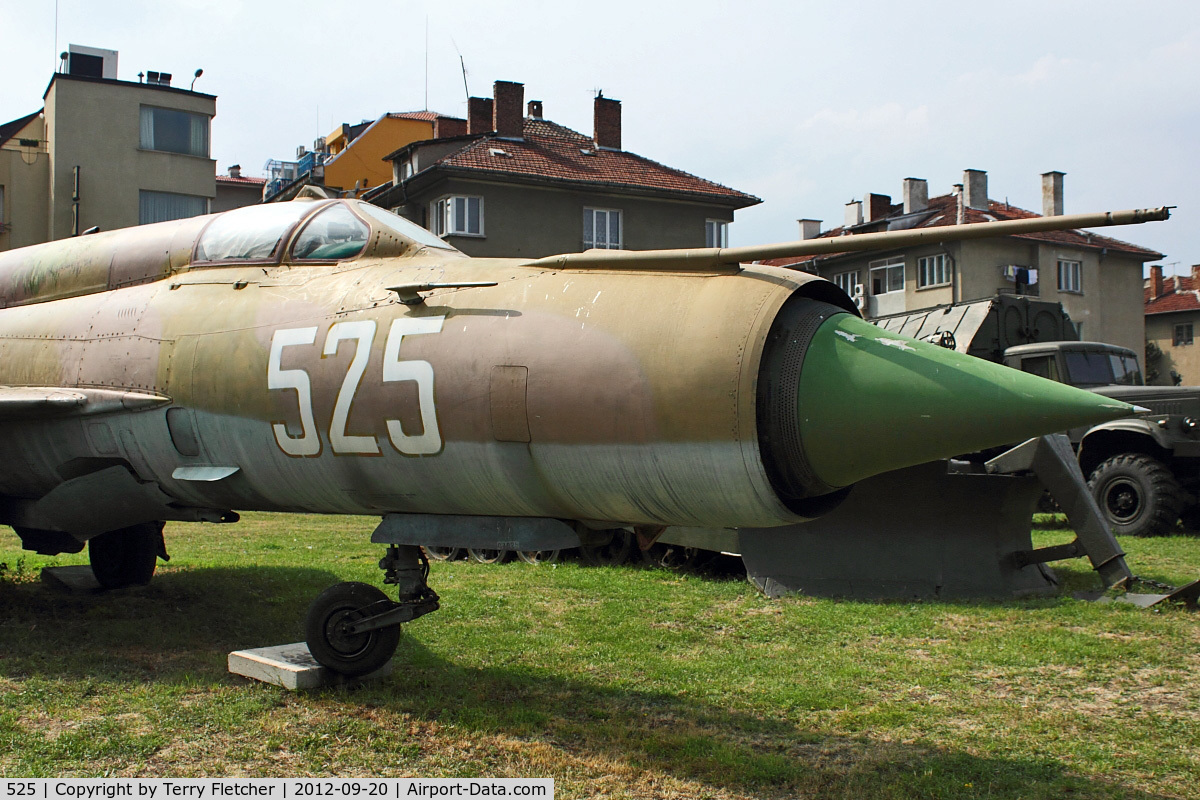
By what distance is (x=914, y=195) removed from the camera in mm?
38562

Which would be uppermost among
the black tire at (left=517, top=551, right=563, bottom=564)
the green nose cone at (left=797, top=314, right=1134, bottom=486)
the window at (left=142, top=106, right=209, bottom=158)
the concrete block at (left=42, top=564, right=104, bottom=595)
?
the window at (left=142, top=106, right=209, bottom=158)

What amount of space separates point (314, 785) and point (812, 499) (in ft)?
7.36

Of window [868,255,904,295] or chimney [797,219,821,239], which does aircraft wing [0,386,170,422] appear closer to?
window [868,255,904,295]

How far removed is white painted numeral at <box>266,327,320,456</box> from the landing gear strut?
2.23 feet

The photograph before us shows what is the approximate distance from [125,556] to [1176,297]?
52073mm

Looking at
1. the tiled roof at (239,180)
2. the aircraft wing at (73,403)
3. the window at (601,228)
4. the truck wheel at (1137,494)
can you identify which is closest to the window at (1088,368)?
the truck wheel at (1137,494)

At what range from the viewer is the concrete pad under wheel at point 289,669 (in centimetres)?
518

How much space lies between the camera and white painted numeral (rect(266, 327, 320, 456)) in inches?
189

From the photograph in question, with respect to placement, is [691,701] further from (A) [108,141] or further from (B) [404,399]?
(A) [108,141]

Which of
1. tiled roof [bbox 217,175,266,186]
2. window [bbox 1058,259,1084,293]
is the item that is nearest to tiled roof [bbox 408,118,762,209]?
window [bbox 1058,259,1084,293]

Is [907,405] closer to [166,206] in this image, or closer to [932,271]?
[166,206]

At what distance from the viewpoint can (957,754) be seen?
4.45m

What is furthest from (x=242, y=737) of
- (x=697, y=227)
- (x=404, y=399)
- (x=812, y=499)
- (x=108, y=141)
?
(x=697, y=227)

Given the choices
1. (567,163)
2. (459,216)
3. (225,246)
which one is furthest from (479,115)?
(225,246)
